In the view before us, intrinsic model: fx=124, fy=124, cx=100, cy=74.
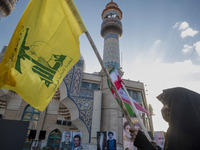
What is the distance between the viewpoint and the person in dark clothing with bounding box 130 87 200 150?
39.9 inches

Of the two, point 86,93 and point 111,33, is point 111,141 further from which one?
point 111,33

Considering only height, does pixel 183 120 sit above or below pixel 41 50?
below

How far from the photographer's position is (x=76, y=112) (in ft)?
36.1

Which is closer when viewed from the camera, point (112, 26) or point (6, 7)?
point (6, 7)

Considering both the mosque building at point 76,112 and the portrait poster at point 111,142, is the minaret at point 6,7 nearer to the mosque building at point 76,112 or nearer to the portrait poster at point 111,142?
the mosque building at point 76,112

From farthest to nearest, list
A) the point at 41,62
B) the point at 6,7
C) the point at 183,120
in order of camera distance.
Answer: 1. the point at 6,7
2. the point at 41,62
3. the point at 183,120

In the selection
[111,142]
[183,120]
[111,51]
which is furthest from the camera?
[111,51]

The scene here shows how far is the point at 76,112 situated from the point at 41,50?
9.73 metres

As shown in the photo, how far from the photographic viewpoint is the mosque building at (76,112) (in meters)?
10.9

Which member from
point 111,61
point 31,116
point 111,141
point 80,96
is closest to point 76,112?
point 80,96

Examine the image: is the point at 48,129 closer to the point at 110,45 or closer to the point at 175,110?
the point at 110,45

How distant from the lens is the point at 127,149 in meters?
10.5

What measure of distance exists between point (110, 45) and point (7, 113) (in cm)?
1436

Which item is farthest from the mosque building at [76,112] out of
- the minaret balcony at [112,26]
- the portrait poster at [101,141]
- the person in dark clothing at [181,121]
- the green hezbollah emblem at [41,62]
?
the person in dark clothing at [181,121]
